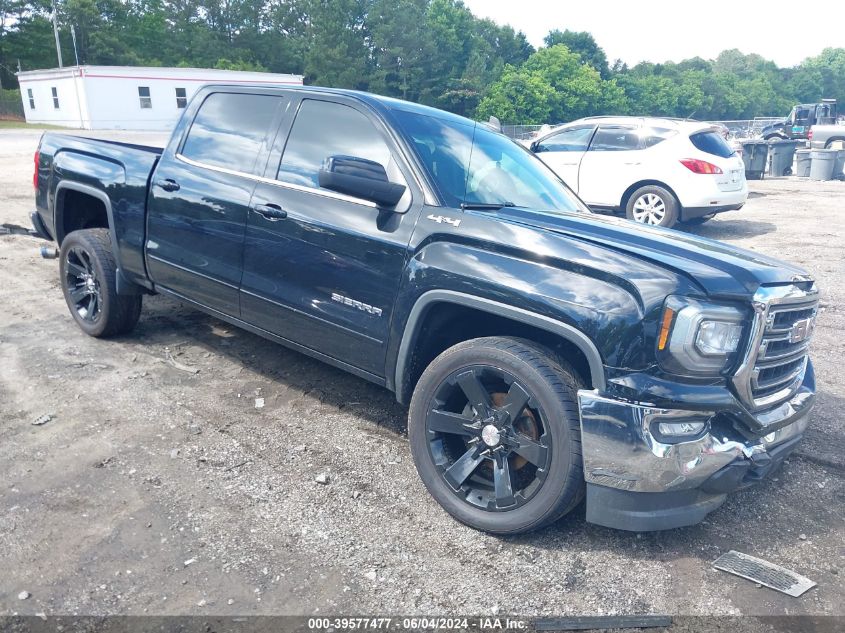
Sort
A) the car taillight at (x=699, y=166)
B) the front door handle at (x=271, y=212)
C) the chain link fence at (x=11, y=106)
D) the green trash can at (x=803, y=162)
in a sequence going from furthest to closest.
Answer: the chain link fence at (x=11, y=106), the green trash can at (x=803, y=162), the car taillight at (x=699, y=166), the front door handle at (x=271, y=212)

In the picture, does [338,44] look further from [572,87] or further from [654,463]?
A: [654,463]

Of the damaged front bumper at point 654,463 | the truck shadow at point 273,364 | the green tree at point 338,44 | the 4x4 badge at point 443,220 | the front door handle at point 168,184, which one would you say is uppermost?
the green tree at point 338,44

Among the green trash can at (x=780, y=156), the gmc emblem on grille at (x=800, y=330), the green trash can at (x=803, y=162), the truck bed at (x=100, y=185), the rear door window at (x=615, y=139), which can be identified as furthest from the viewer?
the green trash can at (x=780, y=156)

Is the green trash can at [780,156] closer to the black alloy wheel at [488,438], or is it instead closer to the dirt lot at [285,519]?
the dirt lot at [285,519]

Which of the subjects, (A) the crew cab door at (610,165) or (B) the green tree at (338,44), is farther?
(B) the green tree at (338,44)

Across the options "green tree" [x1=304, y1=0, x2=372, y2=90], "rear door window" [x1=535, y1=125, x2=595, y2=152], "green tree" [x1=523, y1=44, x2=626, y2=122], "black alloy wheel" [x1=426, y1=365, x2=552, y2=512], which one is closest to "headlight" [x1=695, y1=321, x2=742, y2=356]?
"black alloy wheel" [x1=426, y1=365, x2=552, y2=512]

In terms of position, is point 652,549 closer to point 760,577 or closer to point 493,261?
point 760,577

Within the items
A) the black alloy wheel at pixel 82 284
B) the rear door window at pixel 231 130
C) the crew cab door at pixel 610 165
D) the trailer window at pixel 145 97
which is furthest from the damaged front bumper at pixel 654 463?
the trailer window at pixel 145 97

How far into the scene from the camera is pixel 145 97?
44625mm

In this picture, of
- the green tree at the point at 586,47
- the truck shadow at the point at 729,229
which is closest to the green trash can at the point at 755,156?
the truck shadow at the point at 729,229

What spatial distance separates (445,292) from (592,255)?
0.69 meters

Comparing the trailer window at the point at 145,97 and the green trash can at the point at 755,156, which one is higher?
the trailer window at the point at 145,97

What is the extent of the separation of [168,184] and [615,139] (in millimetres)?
8402

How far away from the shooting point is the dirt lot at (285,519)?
9.10ft
